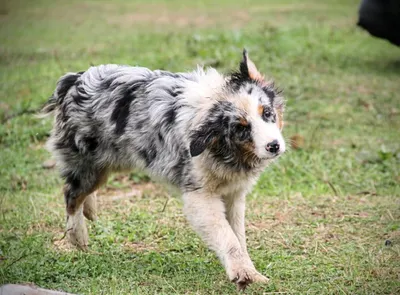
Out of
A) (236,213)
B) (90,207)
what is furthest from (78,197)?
(236,213)

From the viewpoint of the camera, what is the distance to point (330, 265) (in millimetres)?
5406

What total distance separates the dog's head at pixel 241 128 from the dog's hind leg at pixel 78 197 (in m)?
1.26

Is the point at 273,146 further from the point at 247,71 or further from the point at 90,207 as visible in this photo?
the point at 90,207

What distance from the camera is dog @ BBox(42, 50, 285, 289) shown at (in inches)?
196

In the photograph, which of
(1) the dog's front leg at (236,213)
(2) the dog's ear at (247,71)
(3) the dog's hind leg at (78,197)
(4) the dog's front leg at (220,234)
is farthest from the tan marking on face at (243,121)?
(3) the dog's hind leg at (78,197)

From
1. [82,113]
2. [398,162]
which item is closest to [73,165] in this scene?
[82,113]

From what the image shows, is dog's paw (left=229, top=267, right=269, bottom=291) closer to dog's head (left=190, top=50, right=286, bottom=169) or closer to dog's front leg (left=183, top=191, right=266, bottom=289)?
dog's front leg (left=183, top=191, right=266, bottom=289)

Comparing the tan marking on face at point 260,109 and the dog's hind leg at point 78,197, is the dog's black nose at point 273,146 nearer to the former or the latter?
the tan marking on face at point 260,109

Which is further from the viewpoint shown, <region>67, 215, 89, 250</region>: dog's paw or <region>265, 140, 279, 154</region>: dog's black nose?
<region>67, 215, 89, 250</region>: dog's paw

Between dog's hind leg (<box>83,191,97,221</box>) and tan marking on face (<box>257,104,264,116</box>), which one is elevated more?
tan marking on face (<box>257,104,264,116</box>)

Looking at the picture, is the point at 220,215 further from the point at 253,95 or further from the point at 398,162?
the point at 398,162

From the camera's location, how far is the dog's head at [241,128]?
488 centimetres

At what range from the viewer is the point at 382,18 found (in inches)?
433

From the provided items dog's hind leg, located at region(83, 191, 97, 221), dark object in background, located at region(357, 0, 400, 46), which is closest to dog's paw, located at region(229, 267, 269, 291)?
dog's hind leg, located at region(83, 191, 97, 221)
